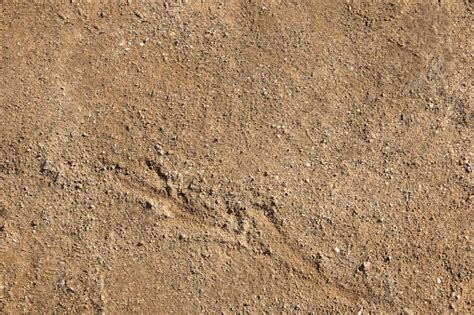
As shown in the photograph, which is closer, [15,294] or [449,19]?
[15,294]

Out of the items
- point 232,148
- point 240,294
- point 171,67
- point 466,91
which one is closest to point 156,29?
point 171,67

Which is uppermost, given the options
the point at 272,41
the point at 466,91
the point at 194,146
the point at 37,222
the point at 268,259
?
the point at 466,91

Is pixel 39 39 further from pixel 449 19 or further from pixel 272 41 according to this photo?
pixel 449 19

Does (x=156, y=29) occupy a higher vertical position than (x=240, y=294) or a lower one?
higher

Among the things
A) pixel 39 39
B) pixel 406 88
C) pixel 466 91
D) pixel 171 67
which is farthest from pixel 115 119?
pixel 466 91

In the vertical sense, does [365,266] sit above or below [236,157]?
below

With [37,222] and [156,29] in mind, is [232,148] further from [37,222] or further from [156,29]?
[37,222]
